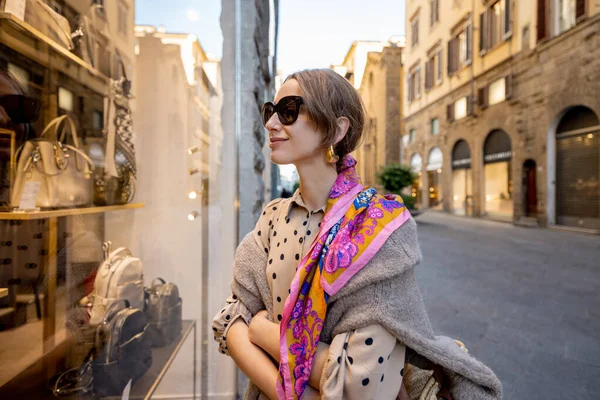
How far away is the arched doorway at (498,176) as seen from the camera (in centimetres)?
1478

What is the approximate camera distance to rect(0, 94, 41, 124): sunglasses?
104 cm

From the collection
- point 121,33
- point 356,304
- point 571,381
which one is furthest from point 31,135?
point 571,381

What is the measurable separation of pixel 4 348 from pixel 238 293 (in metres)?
0.69

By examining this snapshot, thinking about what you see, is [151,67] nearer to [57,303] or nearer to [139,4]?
[139,4]

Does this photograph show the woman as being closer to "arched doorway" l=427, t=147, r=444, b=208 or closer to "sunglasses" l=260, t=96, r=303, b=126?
"sunglasses" l=260, t=96, r=303, b=126

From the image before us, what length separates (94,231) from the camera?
66.2 inches

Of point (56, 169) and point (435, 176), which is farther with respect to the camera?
point (435, 176)

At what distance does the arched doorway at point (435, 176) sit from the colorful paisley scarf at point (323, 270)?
20.6 metres

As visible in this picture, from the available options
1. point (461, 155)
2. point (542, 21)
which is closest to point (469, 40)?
point (542, 21)

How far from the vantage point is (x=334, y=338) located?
877mm

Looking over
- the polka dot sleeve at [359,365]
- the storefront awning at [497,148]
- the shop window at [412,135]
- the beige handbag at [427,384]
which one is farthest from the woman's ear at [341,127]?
the shop window at [412,135]

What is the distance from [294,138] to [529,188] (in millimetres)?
15271

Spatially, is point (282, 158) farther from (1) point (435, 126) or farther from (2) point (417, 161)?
(2) point (417, 161)

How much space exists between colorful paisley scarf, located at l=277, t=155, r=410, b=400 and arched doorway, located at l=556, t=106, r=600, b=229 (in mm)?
12279
